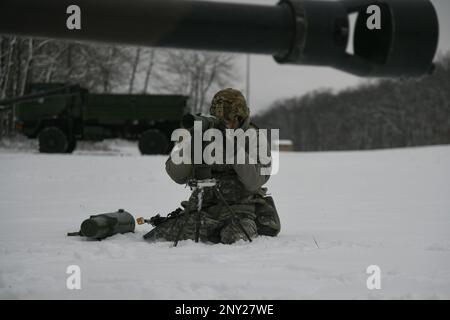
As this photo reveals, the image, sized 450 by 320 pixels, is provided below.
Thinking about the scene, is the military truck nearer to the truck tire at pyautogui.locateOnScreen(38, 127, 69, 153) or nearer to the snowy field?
the truck tire at pyautogui.locateOnScreen(38, 127, 69, 153)

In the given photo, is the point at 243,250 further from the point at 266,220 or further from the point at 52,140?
the point at 52,140

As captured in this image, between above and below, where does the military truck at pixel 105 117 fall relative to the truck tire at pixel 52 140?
above

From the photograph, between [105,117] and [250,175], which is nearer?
[250,175]

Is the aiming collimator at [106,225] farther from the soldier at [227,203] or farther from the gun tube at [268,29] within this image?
the gun tube at [268,29]

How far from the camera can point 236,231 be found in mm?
4453

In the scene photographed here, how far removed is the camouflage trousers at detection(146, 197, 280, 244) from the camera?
4.45 meters

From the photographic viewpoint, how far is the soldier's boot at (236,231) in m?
4.41

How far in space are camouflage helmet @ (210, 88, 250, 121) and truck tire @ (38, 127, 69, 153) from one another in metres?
15.8

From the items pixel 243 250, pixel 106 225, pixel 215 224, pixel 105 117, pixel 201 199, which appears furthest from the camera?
pixel 105 117

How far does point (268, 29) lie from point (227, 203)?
3.93m

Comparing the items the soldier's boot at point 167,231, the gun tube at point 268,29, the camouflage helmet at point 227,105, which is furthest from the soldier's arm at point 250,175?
the gun tube at point 268,29

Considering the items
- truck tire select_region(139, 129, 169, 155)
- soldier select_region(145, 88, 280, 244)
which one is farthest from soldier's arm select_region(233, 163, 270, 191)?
truck tire select_region(139, 129, 169, 155)

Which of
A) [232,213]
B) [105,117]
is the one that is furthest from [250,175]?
[105,117]
